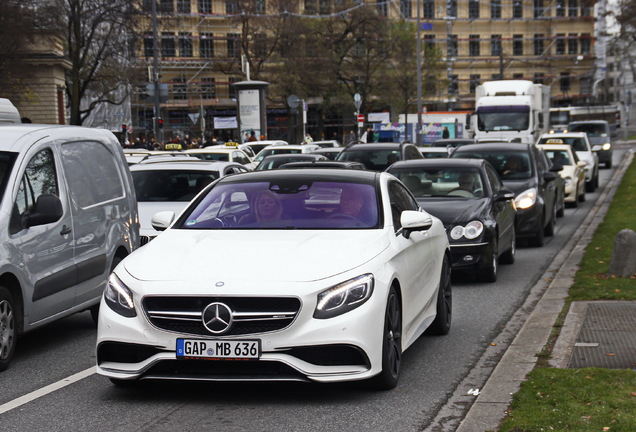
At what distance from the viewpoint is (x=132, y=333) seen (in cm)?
676

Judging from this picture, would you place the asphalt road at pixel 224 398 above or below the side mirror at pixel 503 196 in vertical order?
below

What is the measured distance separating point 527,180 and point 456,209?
211 inches

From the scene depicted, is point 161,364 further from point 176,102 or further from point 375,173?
point 176,102

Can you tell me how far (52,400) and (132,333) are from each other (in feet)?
2.86

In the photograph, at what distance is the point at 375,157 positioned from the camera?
2325 cm

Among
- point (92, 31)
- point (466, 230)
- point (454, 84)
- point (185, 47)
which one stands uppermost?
point (185, 47)

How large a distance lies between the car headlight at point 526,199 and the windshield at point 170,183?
540 centimetres

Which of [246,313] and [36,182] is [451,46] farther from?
[246,313]

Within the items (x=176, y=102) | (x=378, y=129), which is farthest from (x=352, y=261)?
(x=176, y=102)

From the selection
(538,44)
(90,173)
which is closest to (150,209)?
(90,173)

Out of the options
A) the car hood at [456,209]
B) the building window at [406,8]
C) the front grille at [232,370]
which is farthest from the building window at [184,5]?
the front grille at [232,370]

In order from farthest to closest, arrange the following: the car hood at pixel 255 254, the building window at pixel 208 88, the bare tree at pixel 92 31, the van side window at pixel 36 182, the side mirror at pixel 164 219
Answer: the building window at pixel 208 88
the bare tree at pixel 92 31
the van side window at pixel 36 182
the side mirror at pixel 164 219
the car hood at pixel 255 254

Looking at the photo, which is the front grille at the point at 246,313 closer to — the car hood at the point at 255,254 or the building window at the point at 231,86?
the car hood at the point at 255,254

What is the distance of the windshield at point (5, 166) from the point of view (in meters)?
8.77
